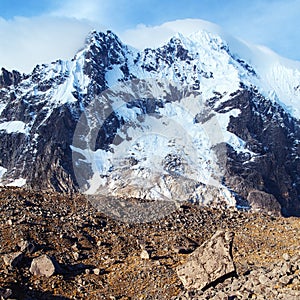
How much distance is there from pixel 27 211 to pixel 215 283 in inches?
495

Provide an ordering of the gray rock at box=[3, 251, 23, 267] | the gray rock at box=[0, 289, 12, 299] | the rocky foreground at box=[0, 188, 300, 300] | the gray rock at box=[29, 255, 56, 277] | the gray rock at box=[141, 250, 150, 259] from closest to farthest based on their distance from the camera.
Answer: the gray rock at box=[0, 289, 12, 299], the rocky foreground at box=[0, 188, 300, 300], the gray rock at box=[29, 255, 56, 277], the gray rock at box=[3, 251, 23, 267], the gray rock at box=[141, 250, 150, 259]

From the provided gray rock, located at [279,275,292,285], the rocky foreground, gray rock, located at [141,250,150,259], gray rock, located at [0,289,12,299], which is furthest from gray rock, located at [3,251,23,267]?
gray rock, located at [279,275,292,285]

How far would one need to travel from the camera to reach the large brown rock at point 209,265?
818 inches

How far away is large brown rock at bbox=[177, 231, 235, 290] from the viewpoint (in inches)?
818

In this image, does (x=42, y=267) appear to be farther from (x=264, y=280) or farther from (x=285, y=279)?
(x=285, y=279)

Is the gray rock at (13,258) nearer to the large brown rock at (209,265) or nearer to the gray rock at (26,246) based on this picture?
the gray rock at (26,246)

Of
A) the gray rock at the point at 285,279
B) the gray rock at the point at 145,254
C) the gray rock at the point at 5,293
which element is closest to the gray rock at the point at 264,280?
the gray rock at the point at 285,279

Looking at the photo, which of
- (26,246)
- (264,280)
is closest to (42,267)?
(26,246)

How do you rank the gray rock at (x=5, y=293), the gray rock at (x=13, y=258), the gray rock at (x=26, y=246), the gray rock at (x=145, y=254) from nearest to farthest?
the gray rock at (x=5, y=293)
the gray rock at (x=13, y=258)
the gray rock at (x=26, y=246)
the gray rock at (x=145, y=254)

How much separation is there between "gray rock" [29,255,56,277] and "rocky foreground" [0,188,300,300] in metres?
0.04

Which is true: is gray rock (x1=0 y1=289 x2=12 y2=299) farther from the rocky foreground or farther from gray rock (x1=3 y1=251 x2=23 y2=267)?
gray rock (x1=3 y1=251 x2=23 y2=267)

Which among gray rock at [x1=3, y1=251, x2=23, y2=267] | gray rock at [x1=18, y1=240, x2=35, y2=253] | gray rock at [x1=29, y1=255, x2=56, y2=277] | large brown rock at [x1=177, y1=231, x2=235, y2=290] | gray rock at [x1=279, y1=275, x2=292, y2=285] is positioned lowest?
gray rock at [x1=279, y1=275, x2=292, y2=285]

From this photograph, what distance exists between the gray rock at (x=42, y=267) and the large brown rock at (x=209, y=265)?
579 cm

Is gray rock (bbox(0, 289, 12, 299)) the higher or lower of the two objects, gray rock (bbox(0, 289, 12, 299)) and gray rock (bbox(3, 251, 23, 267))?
the lower
